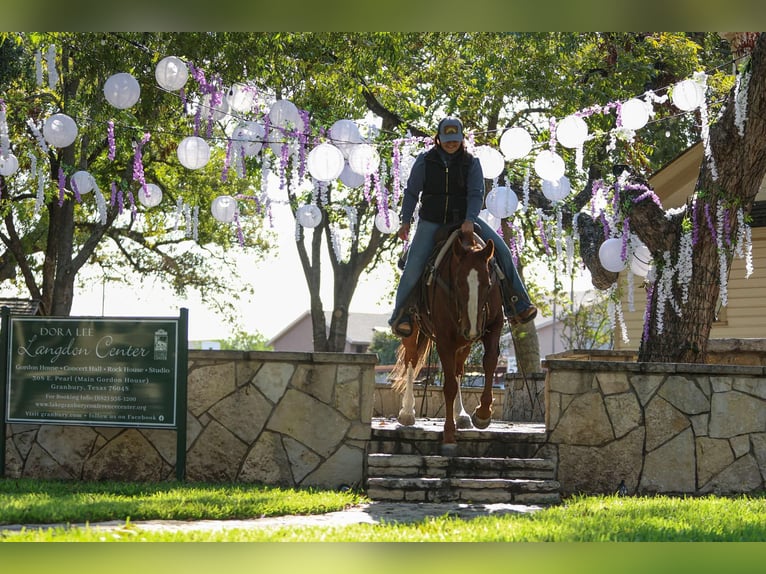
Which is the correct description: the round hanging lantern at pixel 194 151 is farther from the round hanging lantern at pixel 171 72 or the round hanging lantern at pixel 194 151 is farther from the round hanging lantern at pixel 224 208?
the round hanging lantern at pixel 224 208

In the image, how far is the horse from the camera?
30.0ft

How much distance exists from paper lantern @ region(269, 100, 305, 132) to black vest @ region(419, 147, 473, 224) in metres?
4.65

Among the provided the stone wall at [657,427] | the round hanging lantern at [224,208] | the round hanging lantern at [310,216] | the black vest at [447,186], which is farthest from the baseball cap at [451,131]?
the round hanging lantern at [310,216]

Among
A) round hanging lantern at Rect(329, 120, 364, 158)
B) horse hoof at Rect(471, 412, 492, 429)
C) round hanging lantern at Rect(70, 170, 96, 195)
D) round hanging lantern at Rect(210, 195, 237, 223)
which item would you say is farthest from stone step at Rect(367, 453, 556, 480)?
round hanging lantern at Rect(70, 170, 96, 195)

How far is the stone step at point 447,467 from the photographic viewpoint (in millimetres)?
9781

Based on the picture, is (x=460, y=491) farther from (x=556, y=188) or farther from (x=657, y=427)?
(x=556, y=188)

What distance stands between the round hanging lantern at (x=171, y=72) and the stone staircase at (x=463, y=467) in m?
6.07

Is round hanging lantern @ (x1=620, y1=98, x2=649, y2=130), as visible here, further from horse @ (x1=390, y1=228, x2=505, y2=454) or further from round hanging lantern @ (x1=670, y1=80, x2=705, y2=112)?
horse @ (x1=390, y1=228, x2=505, y2=454)

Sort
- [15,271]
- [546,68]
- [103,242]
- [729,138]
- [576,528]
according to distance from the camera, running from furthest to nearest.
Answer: [103,242] < [15,271] < [546,68] < [729,138] < [576,528]

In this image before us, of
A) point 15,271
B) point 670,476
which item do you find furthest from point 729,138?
point 15,271

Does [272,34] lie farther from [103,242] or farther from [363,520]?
[103,242]

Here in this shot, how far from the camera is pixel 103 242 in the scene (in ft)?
106

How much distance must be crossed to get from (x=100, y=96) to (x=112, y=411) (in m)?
9.55

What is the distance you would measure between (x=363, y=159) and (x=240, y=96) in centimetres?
239
